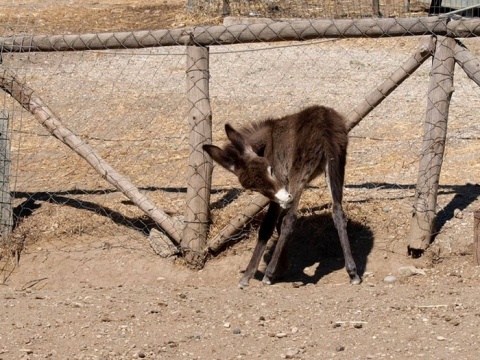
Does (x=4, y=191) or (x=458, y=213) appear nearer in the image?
(x=458, y=213)

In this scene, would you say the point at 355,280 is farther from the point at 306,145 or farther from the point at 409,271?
the point at 306,145

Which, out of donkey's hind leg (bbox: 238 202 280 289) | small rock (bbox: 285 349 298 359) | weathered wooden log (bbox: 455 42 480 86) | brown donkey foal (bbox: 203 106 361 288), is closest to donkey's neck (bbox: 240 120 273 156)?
brown donkey foal (bbox: 203 106 361 288)

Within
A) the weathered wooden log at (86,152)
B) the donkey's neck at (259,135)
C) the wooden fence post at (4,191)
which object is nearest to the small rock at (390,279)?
the donkey's neck at (259,135)

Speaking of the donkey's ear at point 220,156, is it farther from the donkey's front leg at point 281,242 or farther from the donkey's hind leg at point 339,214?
the donkey's hind leg at point 339,214

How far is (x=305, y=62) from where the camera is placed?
13727mm

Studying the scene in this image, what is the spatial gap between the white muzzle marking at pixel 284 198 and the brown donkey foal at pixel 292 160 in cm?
8

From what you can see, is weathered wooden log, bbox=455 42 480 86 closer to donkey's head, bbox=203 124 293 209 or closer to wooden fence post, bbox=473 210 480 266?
wooden fence post, bbox=473 210 480 266

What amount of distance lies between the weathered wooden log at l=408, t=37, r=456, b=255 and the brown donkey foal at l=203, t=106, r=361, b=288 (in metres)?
0.68

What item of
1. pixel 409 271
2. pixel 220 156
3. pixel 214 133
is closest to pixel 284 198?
pixel 220 156

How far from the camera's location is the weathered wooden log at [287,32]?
24.6 feet

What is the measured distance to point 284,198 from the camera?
7.33 meters

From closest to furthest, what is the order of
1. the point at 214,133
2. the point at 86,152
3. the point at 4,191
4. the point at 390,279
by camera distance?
the point at 390,279
the point at 86,152
the point at 4,191
the point at 214,133

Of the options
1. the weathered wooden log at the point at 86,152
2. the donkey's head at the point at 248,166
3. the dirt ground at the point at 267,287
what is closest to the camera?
the dirt ground at the point at 267,287

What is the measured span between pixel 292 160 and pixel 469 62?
65.4 inches
